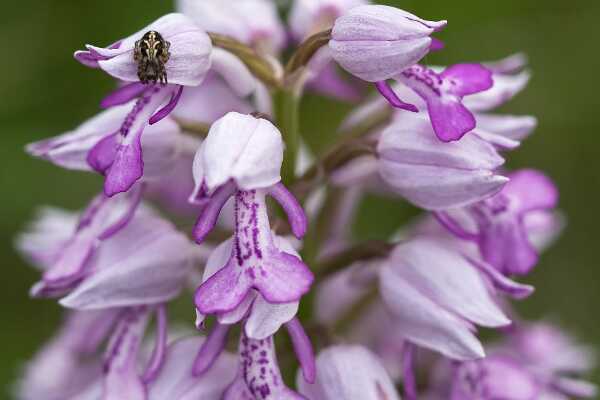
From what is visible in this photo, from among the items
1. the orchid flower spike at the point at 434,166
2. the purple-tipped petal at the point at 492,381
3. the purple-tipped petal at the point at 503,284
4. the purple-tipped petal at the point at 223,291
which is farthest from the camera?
the purple-tipped petal at the point at 492,381

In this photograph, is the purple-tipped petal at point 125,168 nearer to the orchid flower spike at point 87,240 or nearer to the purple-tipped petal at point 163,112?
the purple-tipped petal at point 163,112

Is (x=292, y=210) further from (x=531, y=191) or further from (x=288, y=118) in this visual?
(x=531, y=191)

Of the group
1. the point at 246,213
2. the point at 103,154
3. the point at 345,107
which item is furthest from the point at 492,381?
the point at 345,107

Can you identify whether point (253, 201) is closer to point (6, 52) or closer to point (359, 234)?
point (359, 234)

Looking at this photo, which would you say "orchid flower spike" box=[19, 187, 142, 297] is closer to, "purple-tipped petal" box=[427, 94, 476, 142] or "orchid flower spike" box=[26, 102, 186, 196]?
"orchid flower spike" box=[26, 102, 186, 196]

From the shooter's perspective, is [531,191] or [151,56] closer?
[151,56]

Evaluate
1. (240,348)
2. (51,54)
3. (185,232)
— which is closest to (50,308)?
(51,54)

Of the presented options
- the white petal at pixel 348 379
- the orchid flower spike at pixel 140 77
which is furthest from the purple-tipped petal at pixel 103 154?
the white petal at pixel 348 379

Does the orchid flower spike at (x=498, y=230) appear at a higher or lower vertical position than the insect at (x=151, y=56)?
lower
